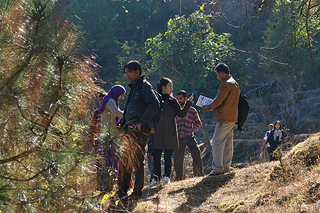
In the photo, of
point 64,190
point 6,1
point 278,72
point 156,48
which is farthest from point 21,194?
point 278,72

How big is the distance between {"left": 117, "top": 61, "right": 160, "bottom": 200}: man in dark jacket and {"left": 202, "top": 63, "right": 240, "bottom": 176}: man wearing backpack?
1.33m

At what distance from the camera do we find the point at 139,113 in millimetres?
4438

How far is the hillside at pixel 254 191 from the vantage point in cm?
364

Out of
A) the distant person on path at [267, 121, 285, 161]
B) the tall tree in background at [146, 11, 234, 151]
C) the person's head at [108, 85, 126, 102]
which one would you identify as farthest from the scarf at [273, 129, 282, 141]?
the person's head at [108, 85, 126, 102]

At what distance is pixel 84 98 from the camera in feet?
8.14

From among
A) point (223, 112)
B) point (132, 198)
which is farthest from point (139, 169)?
point (223, 112)

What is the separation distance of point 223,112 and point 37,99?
3611 mm

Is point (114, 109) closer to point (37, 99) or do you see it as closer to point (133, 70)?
point (133, 70)

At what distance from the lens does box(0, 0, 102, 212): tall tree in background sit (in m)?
2.18

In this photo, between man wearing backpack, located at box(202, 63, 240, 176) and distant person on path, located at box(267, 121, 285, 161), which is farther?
distant person on path, located at box(267, 121, 285, 161)

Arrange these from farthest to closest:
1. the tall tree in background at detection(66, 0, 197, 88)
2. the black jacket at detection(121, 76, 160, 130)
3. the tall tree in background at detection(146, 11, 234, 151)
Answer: the tall tree in background at detection(66, 0, 197, 88), the tall tree in background at detection(146, 11, 234, 151), the black jacket at detection(121, 76, 160, 130)

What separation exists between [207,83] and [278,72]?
949cm

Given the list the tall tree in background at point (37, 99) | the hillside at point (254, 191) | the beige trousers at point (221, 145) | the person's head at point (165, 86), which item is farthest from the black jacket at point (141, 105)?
the tall tree in background at point (37, 99)

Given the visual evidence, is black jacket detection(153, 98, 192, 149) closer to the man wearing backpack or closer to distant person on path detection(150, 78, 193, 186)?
distant person on path detection(150, 78, 193, 186)
